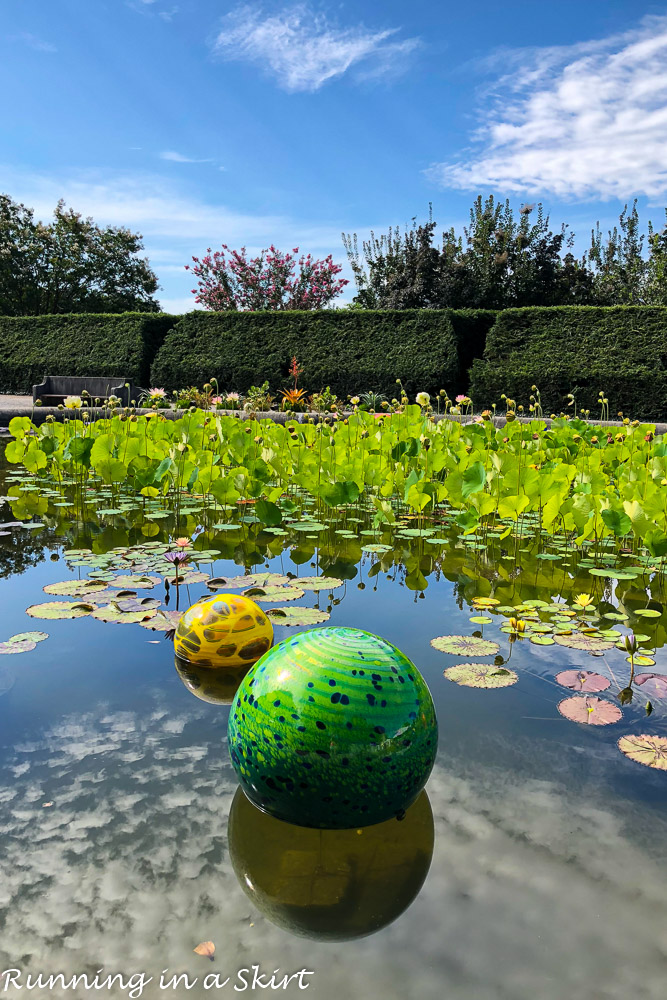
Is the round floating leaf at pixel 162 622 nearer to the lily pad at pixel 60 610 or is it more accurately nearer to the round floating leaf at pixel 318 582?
the lily pad at pixel 60 610

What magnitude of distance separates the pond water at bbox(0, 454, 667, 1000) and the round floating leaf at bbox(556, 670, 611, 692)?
29 mm

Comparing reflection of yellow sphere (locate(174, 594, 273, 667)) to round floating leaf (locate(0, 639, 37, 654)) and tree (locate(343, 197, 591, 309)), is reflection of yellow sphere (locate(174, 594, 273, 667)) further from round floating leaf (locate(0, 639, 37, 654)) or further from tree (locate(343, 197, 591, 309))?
tree (locate(343, 197, 591, 309))

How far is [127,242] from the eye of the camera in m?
31.3

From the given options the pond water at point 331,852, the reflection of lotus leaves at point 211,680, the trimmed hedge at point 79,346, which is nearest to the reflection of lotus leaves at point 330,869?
the pond water at point 331,852

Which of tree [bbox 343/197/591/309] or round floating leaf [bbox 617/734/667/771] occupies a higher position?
tree [bbox 343/197/591/309]

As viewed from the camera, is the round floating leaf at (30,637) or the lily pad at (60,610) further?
the lily pad at (60,610)

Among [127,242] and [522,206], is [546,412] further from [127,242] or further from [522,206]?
[127,242]

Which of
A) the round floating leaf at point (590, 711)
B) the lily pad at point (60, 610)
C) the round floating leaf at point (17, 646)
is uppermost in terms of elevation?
the round floating leaf at point (590, 711)

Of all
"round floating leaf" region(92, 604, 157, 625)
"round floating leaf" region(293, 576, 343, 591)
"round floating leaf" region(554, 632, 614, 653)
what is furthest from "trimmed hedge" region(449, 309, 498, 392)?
"round floating leaf" region(92, 604, 157, 625)

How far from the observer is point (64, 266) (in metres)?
30.2

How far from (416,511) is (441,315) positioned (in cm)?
1146

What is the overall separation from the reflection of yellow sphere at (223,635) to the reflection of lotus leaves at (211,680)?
2 cm

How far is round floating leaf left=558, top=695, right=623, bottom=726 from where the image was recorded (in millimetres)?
1749

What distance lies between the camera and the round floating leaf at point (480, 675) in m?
1.94
